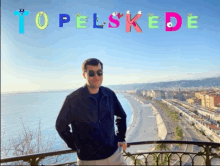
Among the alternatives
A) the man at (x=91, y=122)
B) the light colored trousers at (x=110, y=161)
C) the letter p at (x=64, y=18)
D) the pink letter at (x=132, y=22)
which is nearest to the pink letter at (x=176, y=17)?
the pink letter at (x=132, y=22)

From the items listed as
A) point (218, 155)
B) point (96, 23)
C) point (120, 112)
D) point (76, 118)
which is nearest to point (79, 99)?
point (76, 118)

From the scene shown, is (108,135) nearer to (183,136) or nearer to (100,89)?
(100,89)

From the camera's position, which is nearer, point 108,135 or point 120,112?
point 108,135

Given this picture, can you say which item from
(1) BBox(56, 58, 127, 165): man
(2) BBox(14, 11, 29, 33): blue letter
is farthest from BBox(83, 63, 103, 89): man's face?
(2) BBox(14, 11, 29, 33): blue letter

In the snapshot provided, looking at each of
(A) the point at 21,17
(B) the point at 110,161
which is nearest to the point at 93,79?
(B) the point at 110,161

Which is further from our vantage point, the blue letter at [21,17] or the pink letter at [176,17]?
the pink letter at [176,17]

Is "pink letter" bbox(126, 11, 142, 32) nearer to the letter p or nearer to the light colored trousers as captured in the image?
the letter p

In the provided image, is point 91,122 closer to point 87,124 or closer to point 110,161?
point 87,124

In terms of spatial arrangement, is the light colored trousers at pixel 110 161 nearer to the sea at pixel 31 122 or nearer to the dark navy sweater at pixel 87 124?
the dark navy sweater at pixel 87 124
